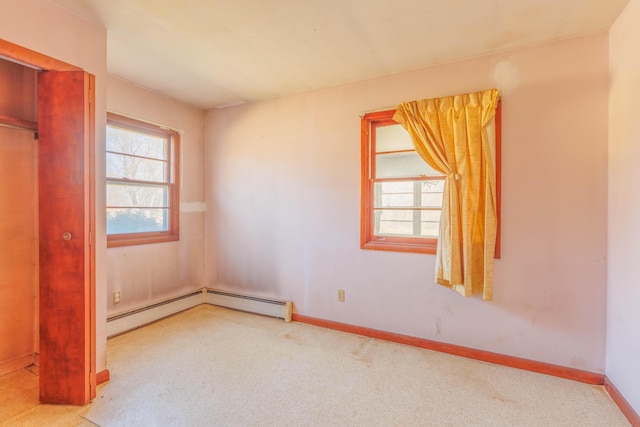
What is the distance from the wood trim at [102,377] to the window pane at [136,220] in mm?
1419

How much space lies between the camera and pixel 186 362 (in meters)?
2.42

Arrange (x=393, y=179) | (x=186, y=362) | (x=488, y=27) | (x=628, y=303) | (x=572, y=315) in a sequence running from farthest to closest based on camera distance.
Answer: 1. (x=393, y=179)
2. (x=186, y=362)
3. (x=572, y=315)
4. (x=488, y=27)
5. (x=628, y=303)

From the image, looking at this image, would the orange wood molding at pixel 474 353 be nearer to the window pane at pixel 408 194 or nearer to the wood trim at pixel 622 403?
the wood trim at pixel 622 403

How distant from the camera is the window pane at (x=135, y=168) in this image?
304cm

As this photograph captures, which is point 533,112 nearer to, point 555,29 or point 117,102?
point 555,29

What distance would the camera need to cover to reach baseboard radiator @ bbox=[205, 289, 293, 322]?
3.35 meters

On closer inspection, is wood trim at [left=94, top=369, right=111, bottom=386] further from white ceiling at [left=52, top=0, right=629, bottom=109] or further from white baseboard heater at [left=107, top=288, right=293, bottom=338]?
white ceiling at [left=52, top=0, right=629, bottom=109]

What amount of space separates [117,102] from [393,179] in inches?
112

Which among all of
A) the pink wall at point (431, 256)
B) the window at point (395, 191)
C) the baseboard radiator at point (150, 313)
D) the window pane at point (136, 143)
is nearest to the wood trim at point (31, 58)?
the window pane at point (136, 143)

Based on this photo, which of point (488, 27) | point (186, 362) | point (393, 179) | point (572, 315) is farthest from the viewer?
point (393, 179)

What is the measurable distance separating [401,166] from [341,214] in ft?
2.51

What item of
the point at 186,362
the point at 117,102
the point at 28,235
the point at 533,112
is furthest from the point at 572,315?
the point at 117,102

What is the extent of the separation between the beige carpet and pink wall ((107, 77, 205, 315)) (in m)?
0.57

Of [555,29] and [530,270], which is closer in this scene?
[555,29]
